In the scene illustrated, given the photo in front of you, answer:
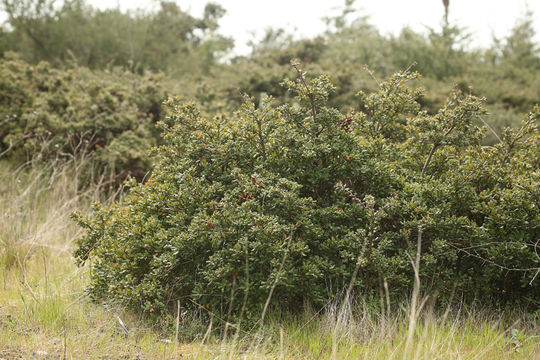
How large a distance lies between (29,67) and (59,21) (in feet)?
26.6

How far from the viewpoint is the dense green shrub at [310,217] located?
145 inches

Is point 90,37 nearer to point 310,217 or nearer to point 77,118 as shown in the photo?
point 77,118

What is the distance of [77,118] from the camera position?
877cm

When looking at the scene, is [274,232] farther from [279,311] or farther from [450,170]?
[450,170]

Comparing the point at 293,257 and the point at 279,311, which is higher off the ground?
the point at 293,257

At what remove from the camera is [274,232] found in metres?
3.56

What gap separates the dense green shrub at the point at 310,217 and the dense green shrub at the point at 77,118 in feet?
14.3

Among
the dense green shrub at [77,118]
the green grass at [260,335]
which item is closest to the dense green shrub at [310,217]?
the green grass at [260,335]

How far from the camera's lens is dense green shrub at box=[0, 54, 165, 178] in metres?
8.54

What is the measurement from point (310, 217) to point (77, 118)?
6.37 meters

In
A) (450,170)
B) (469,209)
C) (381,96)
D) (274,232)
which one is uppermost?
(381,96)

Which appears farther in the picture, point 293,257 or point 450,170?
point 450,170

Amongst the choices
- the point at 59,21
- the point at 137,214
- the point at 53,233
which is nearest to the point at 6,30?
the point at 59,21

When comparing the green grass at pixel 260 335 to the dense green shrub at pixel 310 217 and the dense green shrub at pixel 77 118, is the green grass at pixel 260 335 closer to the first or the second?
the dense green shrub at pixel 310 217
